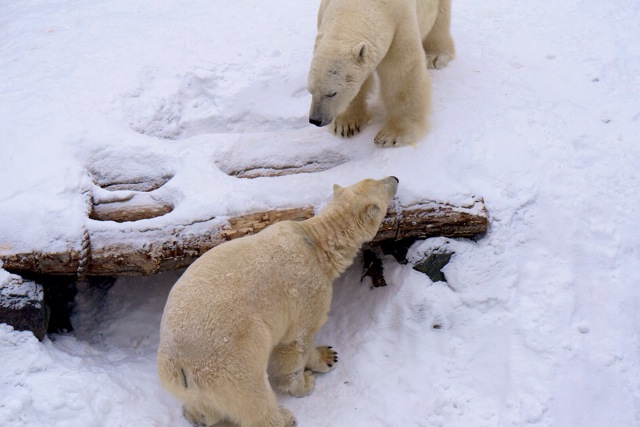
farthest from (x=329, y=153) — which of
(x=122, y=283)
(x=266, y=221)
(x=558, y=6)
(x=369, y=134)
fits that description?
(x=558, y=6)

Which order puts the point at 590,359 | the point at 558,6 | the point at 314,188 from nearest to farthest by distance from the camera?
the point at 590,359
the point at 314,188
the point at 558,6

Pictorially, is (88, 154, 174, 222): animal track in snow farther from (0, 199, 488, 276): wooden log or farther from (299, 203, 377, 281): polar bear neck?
(299, 203, 377, 281): polar bear neck

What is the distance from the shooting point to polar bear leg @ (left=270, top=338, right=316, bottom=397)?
3451mm

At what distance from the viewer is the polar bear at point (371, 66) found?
12.9ft

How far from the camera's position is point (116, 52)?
18.0 ft

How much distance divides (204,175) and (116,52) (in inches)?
86.4

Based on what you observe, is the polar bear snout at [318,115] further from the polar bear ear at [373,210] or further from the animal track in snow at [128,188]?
the animal track in snow at [128,188]

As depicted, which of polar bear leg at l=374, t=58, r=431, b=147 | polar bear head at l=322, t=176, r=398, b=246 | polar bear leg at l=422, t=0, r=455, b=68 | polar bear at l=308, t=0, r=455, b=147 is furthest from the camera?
polar bear leg at l=422, t=0, r=455, b=68

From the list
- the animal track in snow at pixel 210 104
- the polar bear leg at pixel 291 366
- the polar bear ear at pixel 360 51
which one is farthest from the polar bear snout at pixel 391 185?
the animal track in snow at pixel 210 104

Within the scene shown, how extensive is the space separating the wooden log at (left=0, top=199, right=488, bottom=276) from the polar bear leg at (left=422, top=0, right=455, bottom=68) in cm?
199

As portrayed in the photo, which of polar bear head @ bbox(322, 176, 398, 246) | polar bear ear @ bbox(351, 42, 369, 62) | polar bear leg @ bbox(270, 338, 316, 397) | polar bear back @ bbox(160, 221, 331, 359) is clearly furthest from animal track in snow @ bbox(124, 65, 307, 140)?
polar bear leg @ bbox(270, 338, 316, 397)

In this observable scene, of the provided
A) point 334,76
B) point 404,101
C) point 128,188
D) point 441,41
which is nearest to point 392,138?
point 404,101

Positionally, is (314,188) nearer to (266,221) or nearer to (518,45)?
(266,221)

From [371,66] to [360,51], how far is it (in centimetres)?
21
